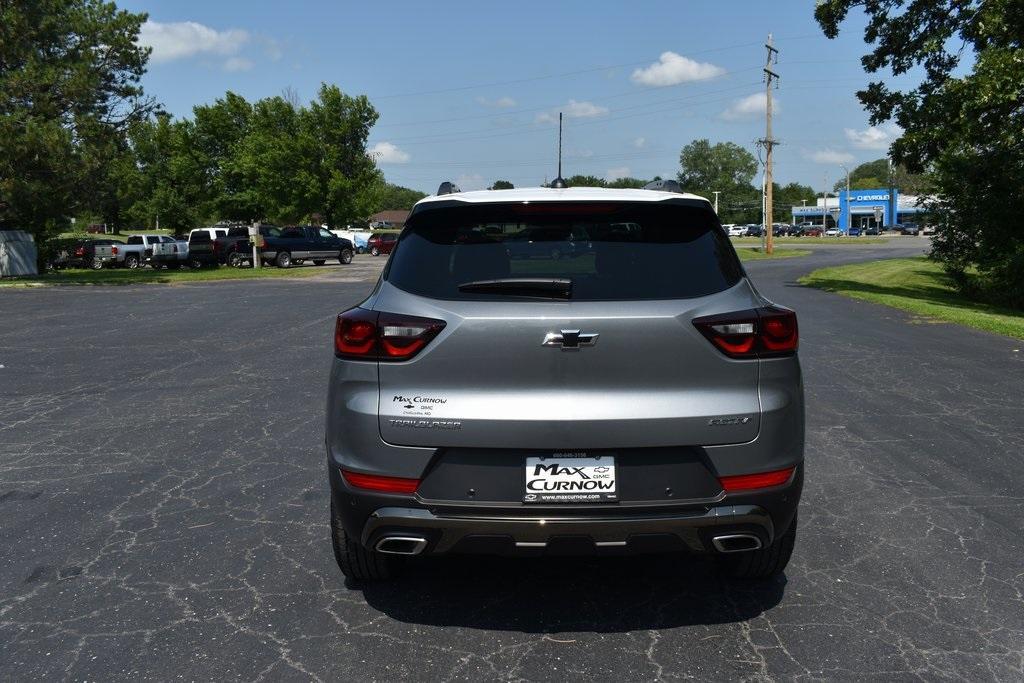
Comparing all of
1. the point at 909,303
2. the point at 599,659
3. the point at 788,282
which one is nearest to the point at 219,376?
the point at 599,659

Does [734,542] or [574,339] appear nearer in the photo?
[574,339]

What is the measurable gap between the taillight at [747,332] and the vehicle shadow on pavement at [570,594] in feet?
3.95

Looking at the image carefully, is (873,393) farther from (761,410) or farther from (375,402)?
(375,402)

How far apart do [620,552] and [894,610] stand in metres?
1.35

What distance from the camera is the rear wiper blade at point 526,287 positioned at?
136 inches

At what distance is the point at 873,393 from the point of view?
8930 mm

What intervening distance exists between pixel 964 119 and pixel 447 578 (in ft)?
64.6

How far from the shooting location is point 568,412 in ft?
11.0

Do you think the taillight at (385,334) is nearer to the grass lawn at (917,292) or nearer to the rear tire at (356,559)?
the rear tire at (356,559)

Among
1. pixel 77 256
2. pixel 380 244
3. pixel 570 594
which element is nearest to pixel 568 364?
pixel 570 594

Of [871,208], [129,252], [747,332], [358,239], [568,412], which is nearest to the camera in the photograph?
[568,412]

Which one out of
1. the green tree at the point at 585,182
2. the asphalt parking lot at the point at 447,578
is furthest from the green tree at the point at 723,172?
the asphalt parking lot at the point at 447,578

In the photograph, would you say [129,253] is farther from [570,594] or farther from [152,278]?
[570,594]

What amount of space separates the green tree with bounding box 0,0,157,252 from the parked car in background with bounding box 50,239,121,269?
22.7 ft
